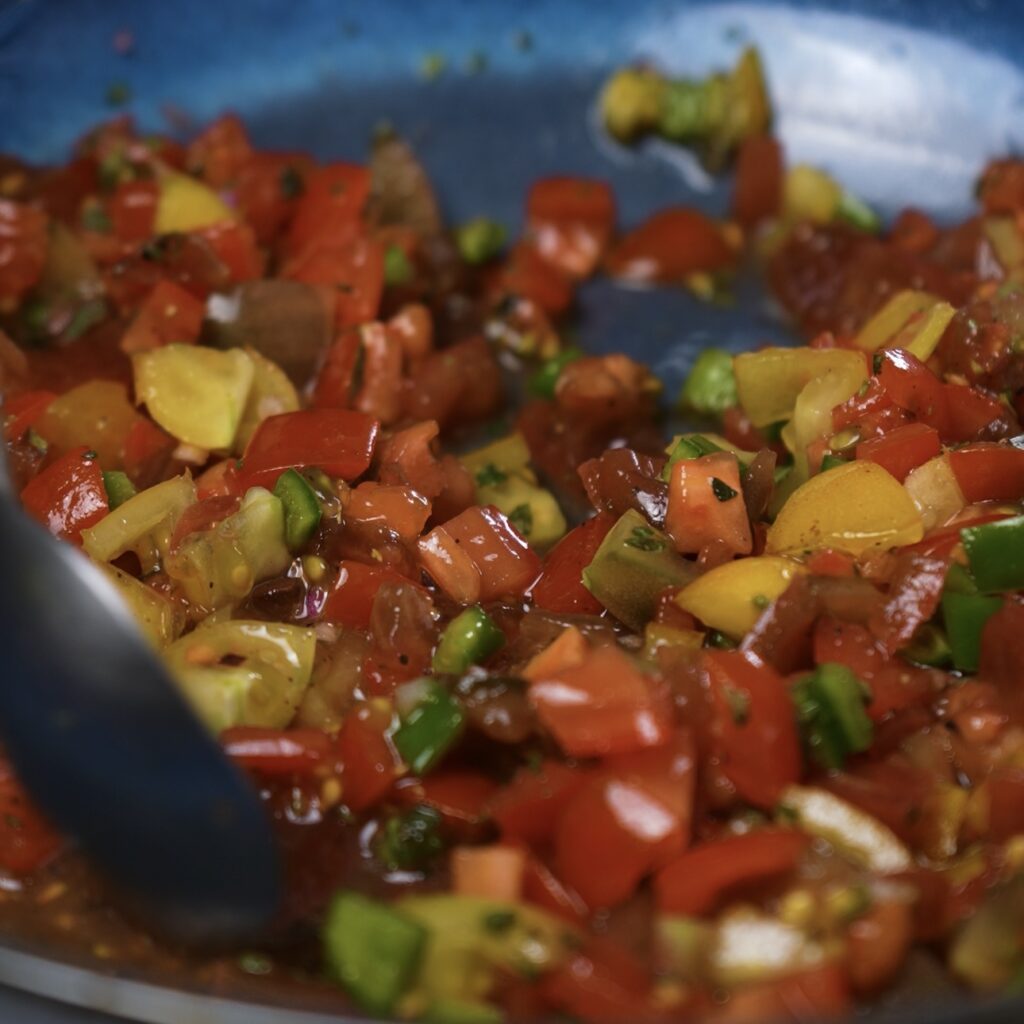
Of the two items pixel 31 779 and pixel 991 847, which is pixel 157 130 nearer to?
pixel 31 779

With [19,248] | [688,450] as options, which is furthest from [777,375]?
[19,248]

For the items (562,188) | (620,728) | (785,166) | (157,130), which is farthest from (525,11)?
(620,728)

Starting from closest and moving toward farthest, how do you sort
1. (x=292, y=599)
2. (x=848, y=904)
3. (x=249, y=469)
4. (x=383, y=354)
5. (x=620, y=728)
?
1. (x=848, y=904)
2. (x=620, y=728)
3. (x=292, y=599)
4. (x=249, y=469)
5. (x=383, y=354)

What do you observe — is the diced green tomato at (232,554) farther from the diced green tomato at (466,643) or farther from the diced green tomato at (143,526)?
the diced green tomato at (466,643)

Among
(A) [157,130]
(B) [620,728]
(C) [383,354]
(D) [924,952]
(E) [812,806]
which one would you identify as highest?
(A) [157,130]

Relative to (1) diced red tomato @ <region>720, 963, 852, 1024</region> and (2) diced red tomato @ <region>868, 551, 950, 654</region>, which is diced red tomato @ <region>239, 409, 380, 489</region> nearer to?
(2) diced red tomato @ <region>868, 551, 950, 654</region>

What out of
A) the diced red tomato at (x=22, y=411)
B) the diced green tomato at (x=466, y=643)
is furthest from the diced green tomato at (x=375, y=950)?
the diced red tomato at (x=22, y=411)

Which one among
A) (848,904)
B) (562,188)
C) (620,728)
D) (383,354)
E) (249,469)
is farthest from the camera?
(562,188)
